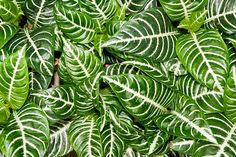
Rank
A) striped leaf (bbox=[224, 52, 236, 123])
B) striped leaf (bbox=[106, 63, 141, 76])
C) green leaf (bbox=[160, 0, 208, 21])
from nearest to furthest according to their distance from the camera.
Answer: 1. striped leaf (bbox=[224, 52, 236, 123])
2. green leaf (bbox=[160, 0, 208, 21])
3. striped leaf (bbox=[106, 63, 141, 76])

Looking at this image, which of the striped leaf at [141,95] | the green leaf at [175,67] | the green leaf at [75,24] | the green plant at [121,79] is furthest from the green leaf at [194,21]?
the green leaf at [75,24]

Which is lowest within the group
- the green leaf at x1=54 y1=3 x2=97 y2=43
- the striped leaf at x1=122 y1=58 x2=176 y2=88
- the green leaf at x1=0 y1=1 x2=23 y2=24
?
the striped leaf at x1=122 y1=58 x2=176 y2=88

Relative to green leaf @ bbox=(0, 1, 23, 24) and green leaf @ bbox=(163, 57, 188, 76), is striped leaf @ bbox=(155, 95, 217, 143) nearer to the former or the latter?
green leaf @ bbox=(163, 57, 188, 76)

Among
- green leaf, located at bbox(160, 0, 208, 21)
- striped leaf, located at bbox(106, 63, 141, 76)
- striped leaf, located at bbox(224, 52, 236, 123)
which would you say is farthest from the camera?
striped leaf, located at bbox(106, 63, 141, 76)

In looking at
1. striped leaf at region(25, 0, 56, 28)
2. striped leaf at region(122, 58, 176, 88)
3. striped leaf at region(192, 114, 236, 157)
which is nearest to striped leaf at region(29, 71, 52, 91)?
striped leaf at region(25, 0, 56, 28)

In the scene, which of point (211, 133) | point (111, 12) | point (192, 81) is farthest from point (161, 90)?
point (111, 12)

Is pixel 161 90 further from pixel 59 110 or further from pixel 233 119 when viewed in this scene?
pixel 59 110
